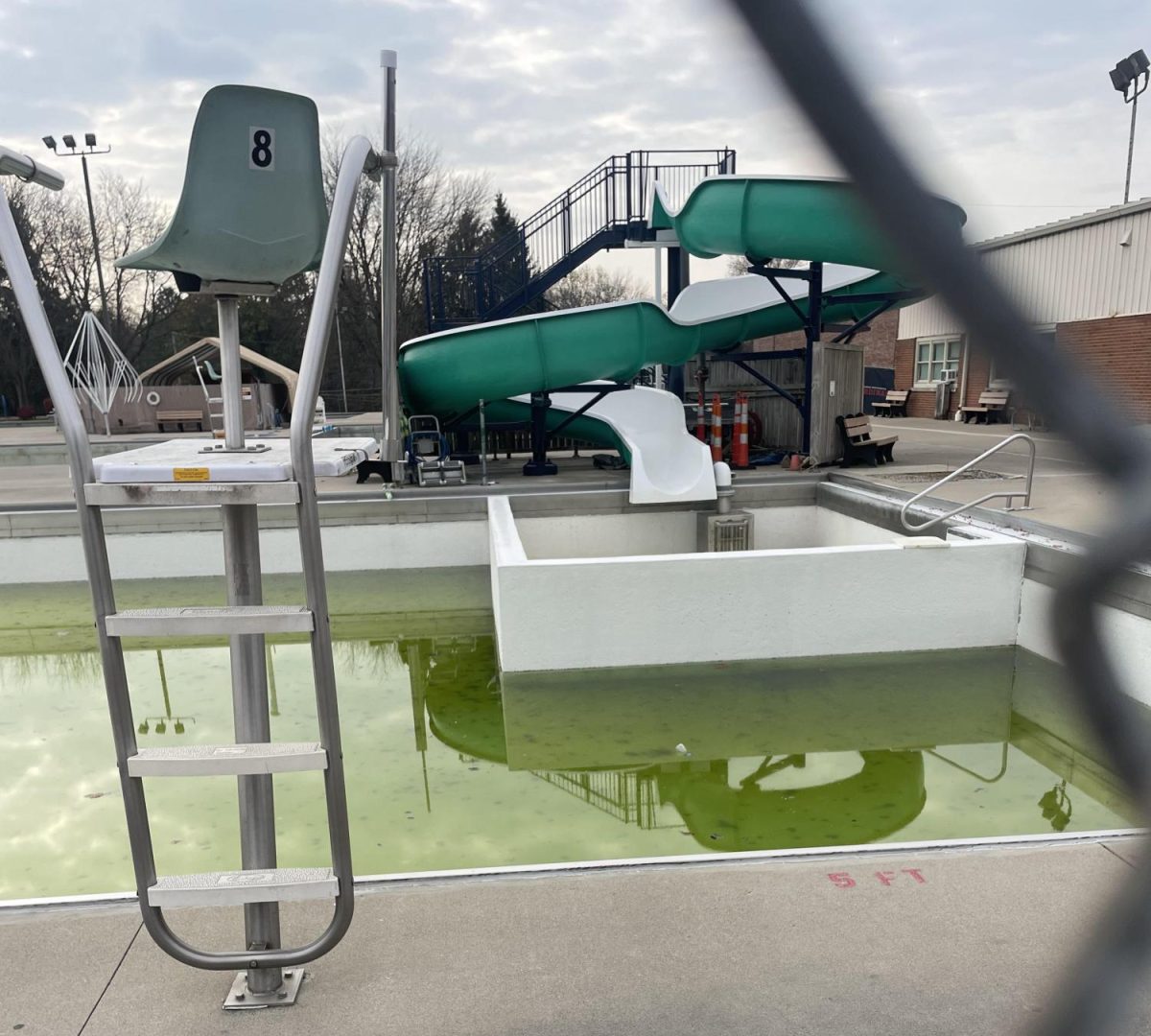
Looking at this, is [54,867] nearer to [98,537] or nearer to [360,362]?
[98,537]

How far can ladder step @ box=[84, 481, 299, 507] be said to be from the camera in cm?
173

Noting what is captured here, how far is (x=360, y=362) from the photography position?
97.5 feet

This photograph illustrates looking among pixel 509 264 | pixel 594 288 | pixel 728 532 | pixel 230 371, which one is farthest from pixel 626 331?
pixel 594 288

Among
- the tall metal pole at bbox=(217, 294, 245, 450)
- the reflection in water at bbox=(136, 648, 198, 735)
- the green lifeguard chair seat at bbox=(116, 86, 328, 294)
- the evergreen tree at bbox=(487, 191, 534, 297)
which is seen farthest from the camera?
the evergreen tree at bbox=(487, 191, 534, 297)

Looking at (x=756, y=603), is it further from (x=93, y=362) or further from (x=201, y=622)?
(x=93, y=362)

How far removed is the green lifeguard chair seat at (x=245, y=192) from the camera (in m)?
1.72

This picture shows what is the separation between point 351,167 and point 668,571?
4.18 meters

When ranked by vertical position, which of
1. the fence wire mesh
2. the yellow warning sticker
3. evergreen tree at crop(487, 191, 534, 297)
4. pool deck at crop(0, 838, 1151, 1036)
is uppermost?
evergreen tree at crop(487, 191, 534, 297)

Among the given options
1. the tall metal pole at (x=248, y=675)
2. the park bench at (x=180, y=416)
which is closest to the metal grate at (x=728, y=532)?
the tall metal pole at (x=248, y=675)

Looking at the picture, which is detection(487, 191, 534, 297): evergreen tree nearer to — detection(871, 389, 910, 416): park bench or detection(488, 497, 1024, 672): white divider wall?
detection(488, 497, 1024, 672): white divider wall

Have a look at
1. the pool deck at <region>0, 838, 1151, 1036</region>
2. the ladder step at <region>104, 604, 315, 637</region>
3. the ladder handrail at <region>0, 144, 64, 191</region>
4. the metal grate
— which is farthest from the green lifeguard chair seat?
the metal grate

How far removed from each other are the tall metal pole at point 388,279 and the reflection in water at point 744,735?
8.02 feet

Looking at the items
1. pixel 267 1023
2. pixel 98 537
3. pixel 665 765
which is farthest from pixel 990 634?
pixel 98 537

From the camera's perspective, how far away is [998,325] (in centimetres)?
41
